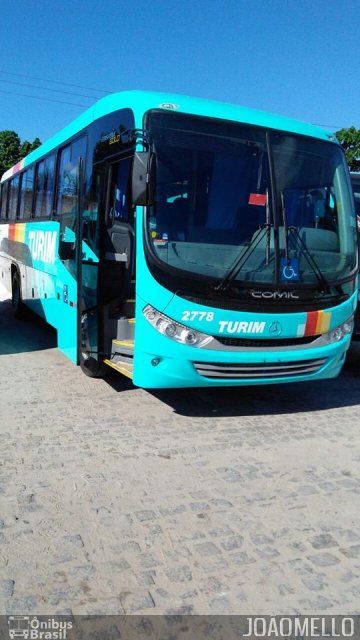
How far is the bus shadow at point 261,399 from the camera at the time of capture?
5374mm

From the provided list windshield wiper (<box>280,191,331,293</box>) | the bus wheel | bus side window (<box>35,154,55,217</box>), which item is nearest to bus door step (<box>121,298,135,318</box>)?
windshield wiper (<box>280,191,331,293</box>)

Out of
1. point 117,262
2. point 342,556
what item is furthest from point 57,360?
point 342,556

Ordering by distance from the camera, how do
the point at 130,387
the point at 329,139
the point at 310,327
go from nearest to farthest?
the point at 310,327 → the point at 329,139 → the point at 130,387

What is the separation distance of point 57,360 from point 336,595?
17.5 ft

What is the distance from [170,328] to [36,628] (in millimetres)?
2608

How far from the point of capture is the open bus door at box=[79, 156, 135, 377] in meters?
4.90

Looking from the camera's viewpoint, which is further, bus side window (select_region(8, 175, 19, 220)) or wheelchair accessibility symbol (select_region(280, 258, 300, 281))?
bus side window (select_region(8, 175, 19, 220))

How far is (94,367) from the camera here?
580 cm

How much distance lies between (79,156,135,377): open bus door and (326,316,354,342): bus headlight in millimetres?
2068

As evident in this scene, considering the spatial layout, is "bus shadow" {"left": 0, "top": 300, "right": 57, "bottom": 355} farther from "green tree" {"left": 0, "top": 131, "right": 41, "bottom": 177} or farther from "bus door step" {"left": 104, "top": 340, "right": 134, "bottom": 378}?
"green tree" {"left": 0, "top": 131, "right": 41, "bottom": 177}

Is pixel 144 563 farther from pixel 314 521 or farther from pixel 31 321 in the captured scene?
pixel 31 321

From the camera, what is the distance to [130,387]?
6.00 m

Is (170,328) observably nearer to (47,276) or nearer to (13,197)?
(47,276)

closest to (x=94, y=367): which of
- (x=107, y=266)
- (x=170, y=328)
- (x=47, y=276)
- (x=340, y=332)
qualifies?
(x=107, y=266)
